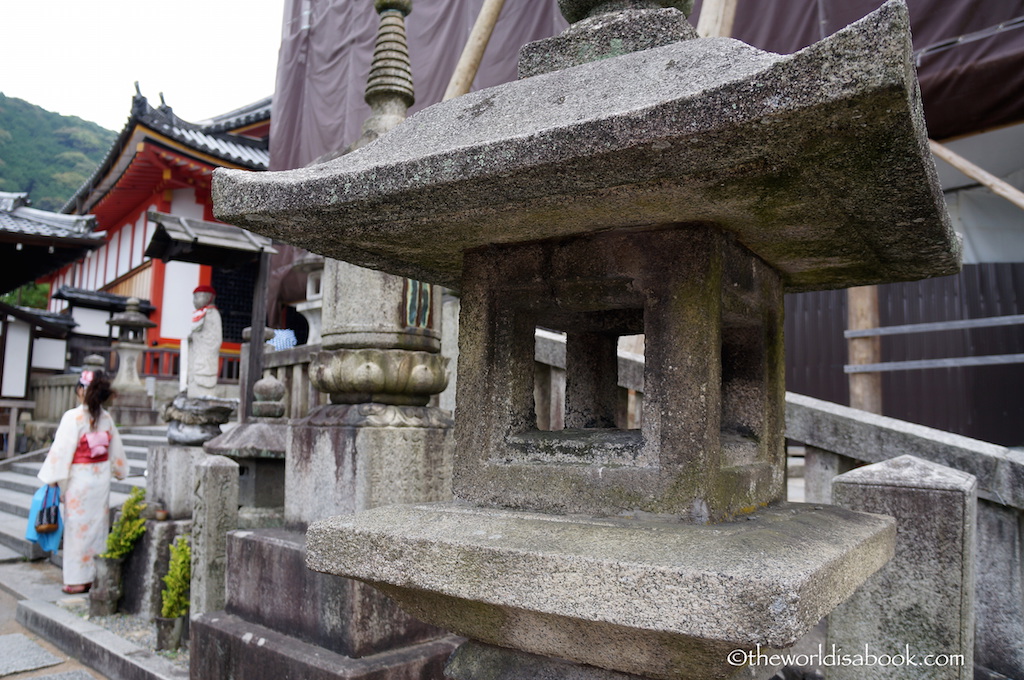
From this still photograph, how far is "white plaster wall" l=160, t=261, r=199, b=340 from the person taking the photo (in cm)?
1598

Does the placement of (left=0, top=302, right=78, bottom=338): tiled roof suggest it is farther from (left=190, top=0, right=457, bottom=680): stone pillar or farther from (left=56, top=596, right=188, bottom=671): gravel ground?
(left=190, top=0, right=457, bottom=680): stone pillar

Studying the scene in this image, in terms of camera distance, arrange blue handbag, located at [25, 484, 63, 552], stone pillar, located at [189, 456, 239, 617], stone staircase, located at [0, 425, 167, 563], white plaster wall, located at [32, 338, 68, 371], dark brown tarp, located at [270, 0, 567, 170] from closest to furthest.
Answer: stone pillar, located at [189, 456, 239, 617]
blue handbag, located at [25, 484, 63, 552]
stone staircase, located at [0, 425, 167, 563]
dark brown tarp, located at [270, 0, 567, 170]
white plaster wall, located at [32, 338, 68, 371]

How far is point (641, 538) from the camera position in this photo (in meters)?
1.47

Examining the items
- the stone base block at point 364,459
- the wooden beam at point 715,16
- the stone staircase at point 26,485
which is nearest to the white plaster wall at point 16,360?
the stone staircase at point 26,485

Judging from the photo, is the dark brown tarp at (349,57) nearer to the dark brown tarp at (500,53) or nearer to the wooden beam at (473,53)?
the dark brown tarp at (500,53)

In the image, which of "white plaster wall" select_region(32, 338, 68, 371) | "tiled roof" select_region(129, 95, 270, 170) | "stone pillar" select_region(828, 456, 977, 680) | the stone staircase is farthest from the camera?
"white plaster wall" select_region(32, 338, 68, 371)

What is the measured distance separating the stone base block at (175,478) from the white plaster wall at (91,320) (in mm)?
15891

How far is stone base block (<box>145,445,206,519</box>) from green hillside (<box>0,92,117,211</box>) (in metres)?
34.9

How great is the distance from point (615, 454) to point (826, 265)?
0.93m

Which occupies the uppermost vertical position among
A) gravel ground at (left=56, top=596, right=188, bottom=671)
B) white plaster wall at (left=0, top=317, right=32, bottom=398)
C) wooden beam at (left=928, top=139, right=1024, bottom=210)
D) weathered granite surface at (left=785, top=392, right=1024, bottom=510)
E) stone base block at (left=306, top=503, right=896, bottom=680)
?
wooden beam at (left=928, top=139, right=1024, bottom=210)

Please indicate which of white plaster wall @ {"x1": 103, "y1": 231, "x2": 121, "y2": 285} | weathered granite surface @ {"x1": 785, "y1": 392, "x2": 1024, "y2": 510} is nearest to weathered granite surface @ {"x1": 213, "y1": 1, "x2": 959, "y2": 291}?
weathered granite surface @ {"x1": 785, "y1": 392, "x2": 1024, "y2": 510}

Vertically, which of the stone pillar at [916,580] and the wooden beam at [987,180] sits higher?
the wooden beam at [987,180]

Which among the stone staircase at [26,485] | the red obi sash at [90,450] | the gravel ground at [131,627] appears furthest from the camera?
the stone staircase at [26,485]

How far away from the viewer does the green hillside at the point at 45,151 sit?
3572 cm
